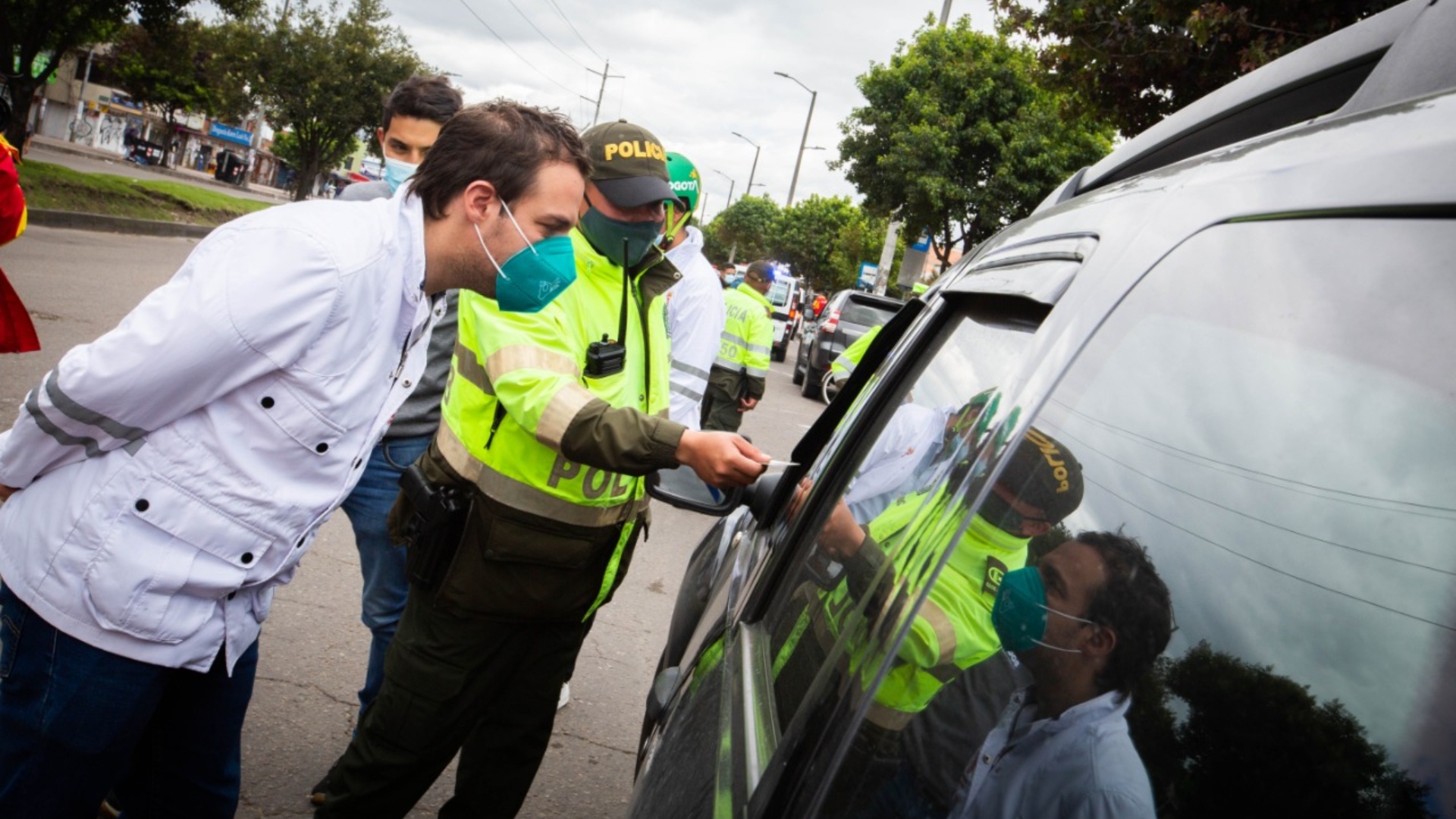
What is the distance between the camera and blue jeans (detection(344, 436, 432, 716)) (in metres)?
3.14

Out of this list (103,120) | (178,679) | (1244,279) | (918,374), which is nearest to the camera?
(1244,279)

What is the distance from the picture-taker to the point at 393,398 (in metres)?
2.05

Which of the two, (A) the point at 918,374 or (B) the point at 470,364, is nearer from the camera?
(A) the point at 918,374

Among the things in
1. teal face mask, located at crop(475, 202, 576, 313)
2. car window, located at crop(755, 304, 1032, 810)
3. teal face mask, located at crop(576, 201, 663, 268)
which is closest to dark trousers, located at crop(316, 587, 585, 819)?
teal face mask, located at crop(475, 202, 576, 313)

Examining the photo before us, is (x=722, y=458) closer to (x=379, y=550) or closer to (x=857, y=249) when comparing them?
(x=379, y=550)

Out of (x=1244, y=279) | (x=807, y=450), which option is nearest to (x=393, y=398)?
(x=807, y=450)

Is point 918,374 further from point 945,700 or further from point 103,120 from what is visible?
point 103,120

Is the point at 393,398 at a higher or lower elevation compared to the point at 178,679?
higher

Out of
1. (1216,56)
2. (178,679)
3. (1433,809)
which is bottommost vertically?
(178,679)

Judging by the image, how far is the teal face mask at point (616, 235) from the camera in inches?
105

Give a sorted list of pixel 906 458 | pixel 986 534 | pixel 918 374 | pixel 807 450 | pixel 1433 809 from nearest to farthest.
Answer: pixel 1433 809 → pixel 986 534 → pixel 906 458 → pixel 918 374 → pixel 807 450

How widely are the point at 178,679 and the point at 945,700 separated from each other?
5.41 feet

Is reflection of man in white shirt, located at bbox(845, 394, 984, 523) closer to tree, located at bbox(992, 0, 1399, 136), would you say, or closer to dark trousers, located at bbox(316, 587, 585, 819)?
dark trousers, located at bbox(316, 587, 585, 819)

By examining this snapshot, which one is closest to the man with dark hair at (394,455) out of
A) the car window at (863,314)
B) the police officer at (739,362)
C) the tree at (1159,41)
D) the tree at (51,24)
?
the police officer at (739,362)
